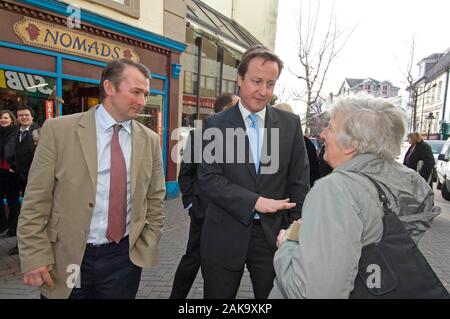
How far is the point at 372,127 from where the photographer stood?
1.36 meters

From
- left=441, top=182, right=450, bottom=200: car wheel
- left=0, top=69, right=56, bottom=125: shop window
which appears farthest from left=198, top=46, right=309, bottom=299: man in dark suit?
left=441, top=182, right=450, bottom=200: car wheel

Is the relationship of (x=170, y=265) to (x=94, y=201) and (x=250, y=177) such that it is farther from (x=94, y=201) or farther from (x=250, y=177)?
(x=250, y=177)

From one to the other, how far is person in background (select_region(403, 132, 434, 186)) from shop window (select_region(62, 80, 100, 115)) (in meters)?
6.61

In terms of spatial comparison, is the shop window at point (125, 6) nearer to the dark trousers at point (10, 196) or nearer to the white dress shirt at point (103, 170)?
the dark trousers at point (10, 196)

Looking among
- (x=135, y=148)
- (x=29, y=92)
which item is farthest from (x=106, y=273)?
(x=29, y=92)

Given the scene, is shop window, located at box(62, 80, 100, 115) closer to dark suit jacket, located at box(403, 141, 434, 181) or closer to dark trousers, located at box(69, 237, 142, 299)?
dark trousers, located at box(69, 237, 142, 299)

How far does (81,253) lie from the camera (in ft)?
6.27

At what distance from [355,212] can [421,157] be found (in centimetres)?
690

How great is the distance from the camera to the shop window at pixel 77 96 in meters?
6.29

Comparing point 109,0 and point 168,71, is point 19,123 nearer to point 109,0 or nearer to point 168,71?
point 109,0

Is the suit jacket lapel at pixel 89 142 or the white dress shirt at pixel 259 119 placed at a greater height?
the white dress shirt at pixel 259 119

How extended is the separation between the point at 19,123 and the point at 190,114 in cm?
577

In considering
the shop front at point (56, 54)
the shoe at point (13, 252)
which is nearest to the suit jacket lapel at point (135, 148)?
the shoe at point (13, 252)

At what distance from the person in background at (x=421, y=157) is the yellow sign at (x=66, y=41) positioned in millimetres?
6255
